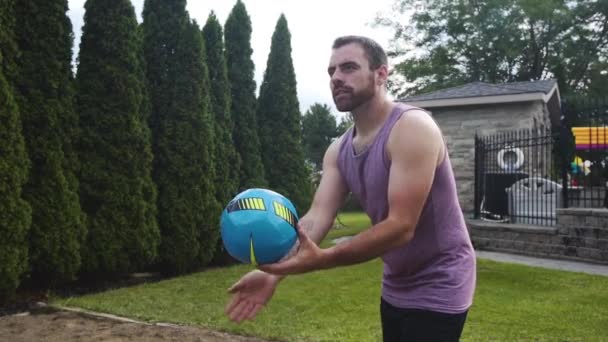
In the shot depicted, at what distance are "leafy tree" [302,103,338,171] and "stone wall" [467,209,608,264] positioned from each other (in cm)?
2735

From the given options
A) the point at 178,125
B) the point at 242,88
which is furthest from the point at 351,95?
the point at 242,88

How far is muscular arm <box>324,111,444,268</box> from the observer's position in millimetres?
1687

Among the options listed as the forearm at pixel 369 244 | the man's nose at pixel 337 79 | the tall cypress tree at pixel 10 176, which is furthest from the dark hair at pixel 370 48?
the tall cypress tree at pixel 10 176

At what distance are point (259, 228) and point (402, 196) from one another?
532mm

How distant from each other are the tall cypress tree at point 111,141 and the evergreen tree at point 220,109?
6.62 ft

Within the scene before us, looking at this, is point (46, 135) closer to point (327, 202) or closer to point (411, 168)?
point (327, 202)

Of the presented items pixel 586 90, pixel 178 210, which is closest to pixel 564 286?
pixel 178 210

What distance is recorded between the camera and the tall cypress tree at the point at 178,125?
29.0 ft

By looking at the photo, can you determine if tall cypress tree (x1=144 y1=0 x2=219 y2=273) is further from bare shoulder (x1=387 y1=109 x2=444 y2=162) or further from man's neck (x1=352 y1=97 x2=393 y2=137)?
bare shoulder (x1=387 y1=109 x2=444 y2=162)

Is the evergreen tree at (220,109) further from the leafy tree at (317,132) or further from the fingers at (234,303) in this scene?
the leafy tree at (317,132)

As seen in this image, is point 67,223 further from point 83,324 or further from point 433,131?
point 433,131

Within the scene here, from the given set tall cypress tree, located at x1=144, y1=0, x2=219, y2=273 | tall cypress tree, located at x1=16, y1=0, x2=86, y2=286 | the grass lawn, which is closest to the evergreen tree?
tall cypress tree, located at x1=144, y1=0, x2=219, y2=273

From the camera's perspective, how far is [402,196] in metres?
1.71

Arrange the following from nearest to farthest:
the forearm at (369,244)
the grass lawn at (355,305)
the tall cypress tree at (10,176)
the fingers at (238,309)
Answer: the forearm at (369,244) → the fingers at (238,309) → the grass lawn at (355,305) → the tall cypress tree at (10,176)
